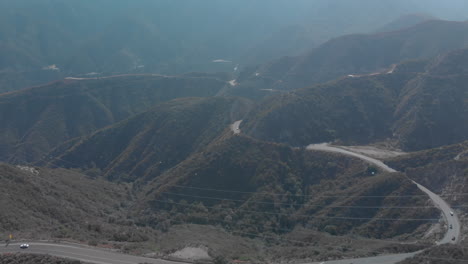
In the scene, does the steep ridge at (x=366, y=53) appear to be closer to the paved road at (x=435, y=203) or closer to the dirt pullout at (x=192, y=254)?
the paved road at (x=435, y=203)

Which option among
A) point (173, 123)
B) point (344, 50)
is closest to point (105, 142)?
point (173, 123)

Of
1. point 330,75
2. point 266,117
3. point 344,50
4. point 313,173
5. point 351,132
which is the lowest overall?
point 313,173

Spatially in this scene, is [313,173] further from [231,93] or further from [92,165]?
[231,93]

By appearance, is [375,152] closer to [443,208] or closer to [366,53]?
[443,208]

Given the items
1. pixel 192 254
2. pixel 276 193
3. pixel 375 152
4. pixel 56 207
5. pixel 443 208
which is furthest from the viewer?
pixel 375 152

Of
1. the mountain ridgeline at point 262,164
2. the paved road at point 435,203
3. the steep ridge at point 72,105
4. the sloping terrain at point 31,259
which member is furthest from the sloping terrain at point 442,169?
the steep ridge at point 72,105

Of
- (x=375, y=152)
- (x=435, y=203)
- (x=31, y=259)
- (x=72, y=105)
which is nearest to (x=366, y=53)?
(x=375, y=152)
